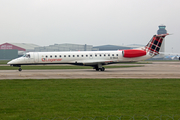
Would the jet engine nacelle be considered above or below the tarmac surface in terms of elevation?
above

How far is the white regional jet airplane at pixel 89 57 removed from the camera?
3409 centimetres

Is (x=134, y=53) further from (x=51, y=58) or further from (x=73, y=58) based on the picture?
(x=51, y=58)

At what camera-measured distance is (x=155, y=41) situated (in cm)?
3647

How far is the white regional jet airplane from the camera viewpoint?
112ft
